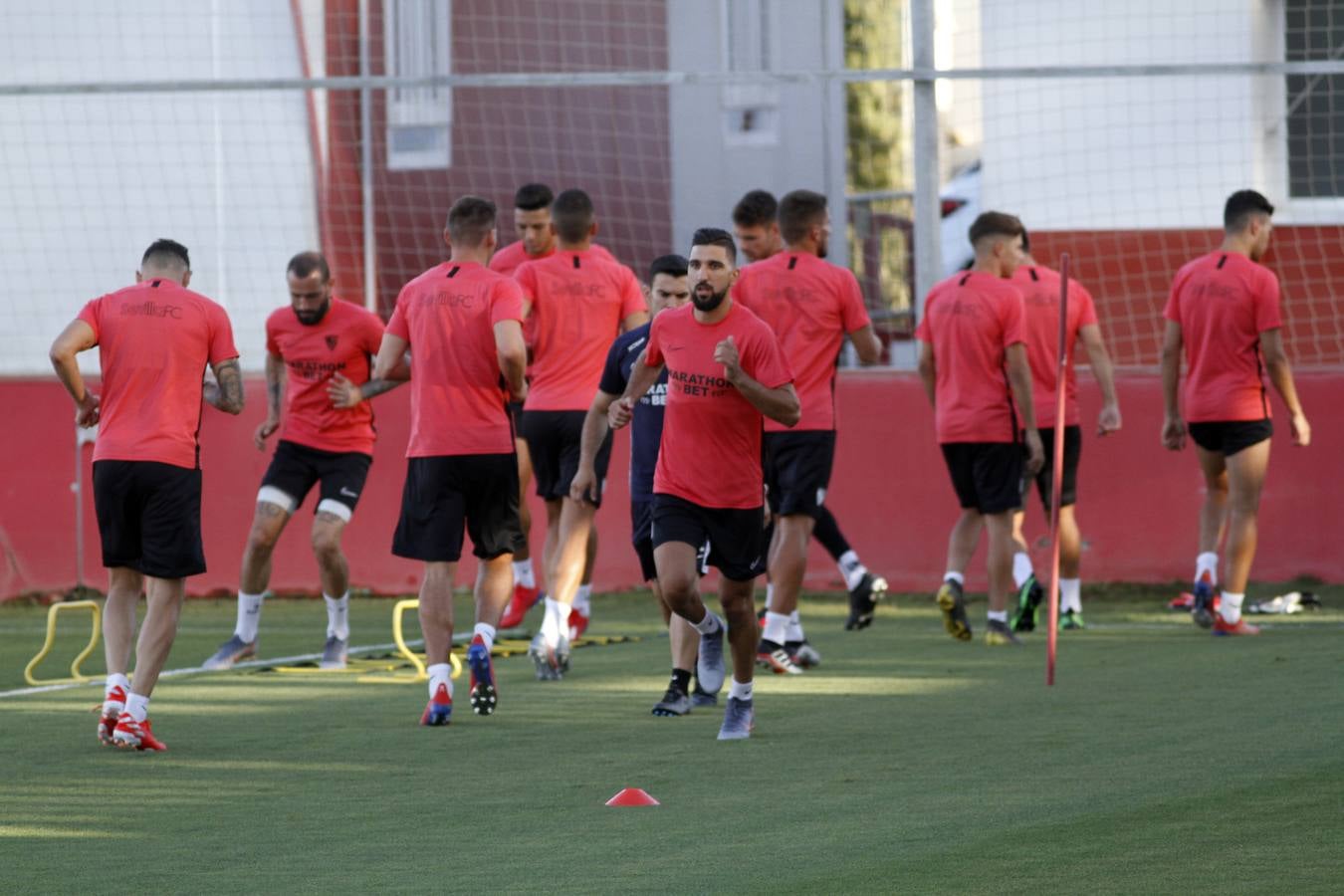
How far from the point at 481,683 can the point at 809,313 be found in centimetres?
268

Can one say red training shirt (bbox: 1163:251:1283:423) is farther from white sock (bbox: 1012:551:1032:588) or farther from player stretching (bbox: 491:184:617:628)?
player stretching (bbox: 491:184:617:628)

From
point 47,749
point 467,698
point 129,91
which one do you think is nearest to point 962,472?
point 467,698

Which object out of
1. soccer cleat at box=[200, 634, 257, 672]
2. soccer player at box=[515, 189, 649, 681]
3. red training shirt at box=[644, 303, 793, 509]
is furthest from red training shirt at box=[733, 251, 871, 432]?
soccer cleat at box=[200, 634, 257, 672]

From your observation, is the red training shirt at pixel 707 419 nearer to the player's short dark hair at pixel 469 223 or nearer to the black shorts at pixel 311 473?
the player's short dark hair at pixel 469 223

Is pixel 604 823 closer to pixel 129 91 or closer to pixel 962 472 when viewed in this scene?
pixel 962 472

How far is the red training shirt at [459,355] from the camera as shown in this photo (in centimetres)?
904

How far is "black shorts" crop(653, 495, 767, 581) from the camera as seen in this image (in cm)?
820

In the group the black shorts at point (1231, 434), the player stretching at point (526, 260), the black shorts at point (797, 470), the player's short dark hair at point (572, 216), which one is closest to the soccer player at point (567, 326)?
the player's short dark hair at point (572, 216)

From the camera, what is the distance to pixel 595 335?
1146 cm

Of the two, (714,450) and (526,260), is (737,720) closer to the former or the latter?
(714,450)

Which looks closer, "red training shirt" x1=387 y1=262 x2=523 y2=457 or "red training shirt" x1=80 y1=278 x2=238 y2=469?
"red training shirt" x1=80 y1=278 x2=238 y2=469

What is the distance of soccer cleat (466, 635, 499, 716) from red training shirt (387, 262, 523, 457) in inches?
32.8

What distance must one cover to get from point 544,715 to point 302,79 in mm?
7841

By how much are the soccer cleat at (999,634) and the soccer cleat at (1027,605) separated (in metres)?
0.52
